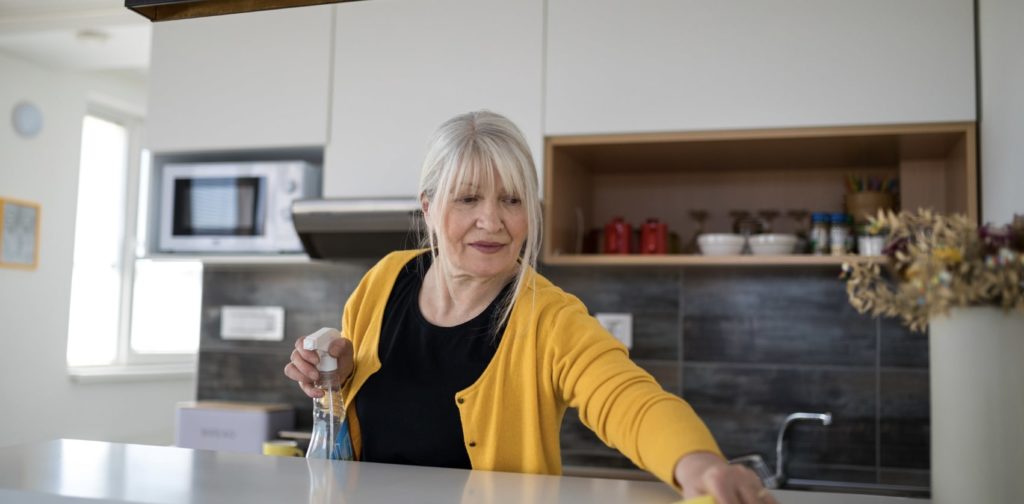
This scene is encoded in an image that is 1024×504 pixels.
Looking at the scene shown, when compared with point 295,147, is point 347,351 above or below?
below

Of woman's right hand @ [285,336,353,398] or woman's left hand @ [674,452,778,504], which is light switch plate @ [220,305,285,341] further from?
woman's left hand @ [674,452,778,504]

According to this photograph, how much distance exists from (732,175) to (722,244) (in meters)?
0.39

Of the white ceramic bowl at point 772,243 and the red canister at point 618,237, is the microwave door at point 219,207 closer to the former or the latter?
the red canister at point 618,237

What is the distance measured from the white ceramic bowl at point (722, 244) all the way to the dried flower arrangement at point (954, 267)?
1.74m

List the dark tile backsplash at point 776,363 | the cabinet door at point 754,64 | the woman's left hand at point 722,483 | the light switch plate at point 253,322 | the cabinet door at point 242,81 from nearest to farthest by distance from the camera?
1. the woman's left hand at point 722,483
2. the cabinet door at point 754,64
3. the dark tile backsplash at point 776,363
4. the cabinet door at point 242,81
5. the light switch plate at point 253,322

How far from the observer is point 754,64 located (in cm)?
249

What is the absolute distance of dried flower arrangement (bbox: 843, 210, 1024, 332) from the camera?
0.86m

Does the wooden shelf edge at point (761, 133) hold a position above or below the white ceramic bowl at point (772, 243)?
above

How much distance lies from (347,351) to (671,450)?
1.98ft

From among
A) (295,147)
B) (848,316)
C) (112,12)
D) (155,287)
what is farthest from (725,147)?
(155,287)

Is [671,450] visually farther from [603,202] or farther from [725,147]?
[603,202]

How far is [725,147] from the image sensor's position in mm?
2631

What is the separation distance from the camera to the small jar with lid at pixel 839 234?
259 centimetres

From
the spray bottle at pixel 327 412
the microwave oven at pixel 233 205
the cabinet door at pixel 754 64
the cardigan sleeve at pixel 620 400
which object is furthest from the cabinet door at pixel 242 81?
the cardigan sleeve at pixel 620 400
